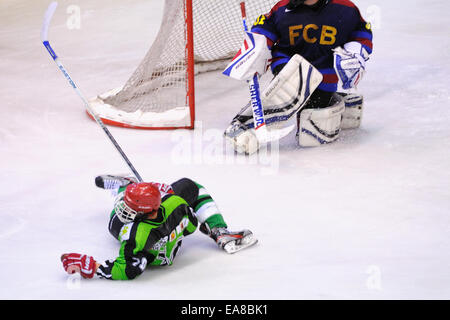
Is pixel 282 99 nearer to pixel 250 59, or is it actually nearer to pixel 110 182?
pixel 250 59

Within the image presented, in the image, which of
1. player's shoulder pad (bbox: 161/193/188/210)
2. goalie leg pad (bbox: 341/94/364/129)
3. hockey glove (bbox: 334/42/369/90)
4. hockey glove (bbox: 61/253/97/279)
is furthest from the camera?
goalie leg pad (bbox: 341/94/364/129)

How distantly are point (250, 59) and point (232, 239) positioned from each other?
4.42 feet

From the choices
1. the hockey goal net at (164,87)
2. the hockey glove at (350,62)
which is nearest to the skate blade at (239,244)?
the hockey glove at (350,62)

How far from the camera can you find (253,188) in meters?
3.25

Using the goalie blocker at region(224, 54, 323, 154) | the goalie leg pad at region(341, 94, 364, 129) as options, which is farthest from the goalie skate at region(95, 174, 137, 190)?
the goalie leg pad at region(341, 94, 364, 129)

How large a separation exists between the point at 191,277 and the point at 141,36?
3.92m

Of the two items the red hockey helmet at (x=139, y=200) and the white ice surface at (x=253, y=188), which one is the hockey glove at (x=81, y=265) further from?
the red hockey helmet at (x=139, y=200)

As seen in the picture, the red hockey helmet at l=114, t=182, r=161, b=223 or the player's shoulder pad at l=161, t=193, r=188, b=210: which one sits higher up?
the red hockey helmet at l=114, t=182, r=161, b=223

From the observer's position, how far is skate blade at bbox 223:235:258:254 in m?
2.59

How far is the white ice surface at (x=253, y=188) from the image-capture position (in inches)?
93.0

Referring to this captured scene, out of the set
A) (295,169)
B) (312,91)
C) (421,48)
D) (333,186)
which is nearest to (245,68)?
(312,91)

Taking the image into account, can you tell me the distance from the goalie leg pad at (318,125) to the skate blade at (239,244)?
3.83 ft

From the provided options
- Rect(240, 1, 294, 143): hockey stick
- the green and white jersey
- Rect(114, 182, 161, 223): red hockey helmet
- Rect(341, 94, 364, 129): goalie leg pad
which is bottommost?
Rect(341, 94, 364, 129): goalie leg pad

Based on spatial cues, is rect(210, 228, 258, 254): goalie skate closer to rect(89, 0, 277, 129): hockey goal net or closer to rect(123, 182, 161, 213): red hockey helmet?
rect(123, 182, 161, 213): red hockey helmet
